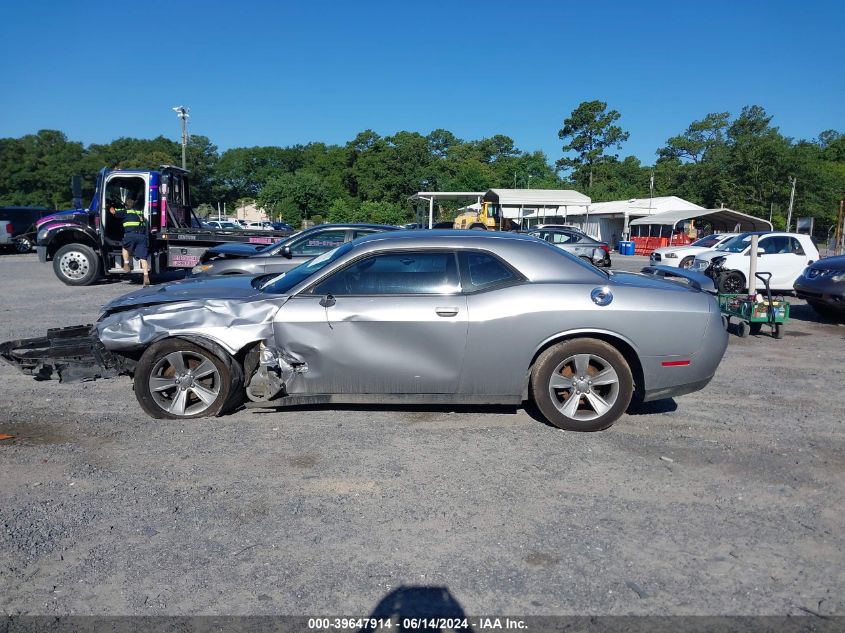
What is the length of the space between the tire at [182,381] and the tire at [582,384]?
2426 millimetres

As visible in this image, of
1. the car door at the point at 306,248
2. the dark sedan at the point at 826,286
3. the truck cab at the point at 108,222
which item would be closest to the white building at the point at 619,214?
the dark sedan at the point at 826,286

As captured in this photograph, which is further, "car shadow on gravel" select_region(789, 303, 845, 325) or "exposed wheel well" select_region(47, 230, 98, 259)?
"exposed wheel well" select_region(47, 230, 98, 259)

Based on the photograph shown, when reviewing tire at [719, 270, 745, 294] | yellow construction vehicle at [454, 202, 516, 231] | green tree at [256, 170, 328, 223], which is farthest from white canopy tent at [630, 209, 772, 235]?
green tree at [256, 170, 328, 223]

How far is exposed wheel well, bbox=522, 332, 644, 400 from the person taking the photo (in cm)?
497

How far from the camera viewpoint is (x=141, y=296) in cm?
554

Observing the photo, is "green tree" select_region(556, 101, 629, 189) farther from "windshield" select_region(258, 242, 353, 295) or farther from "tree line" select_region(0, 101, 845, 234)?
"windshield" select_region(258, 242, 353, 295)

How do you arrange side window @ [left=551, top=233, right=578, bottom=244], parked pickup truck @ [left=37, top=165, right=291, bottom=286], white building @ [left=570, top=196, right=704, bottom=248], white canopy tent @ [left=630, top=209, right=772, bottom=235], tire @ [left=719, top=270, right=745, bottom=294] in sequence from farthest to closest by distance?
white building @ [left=570, top=196, right=704, bottom=248] < white canopy tent @ [left=630, top=209, right=772, bottom=235] < side window @ [left=551, top=233, right=578, bottom=244] < tire @ [left=719, top=270, right=745, bottom=294] < parked pickup truck @ [left=37, top=165, right=291, bottom=286]

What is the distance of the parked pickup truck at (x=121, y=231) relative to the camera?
43.7ft

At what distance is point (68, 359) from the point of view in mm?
5562

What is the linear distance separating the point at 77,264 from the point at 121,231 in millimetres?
1253

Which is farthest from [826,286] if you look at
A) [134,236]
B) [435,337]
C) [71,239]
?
[71,239]

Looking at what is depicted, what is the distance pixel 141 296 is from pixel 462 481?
3250 mm

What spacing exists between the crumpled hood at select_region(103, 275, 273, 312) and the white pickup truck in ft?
84.1

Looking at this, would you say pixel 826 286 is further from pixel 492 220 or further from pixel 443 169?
pixel 443 169
